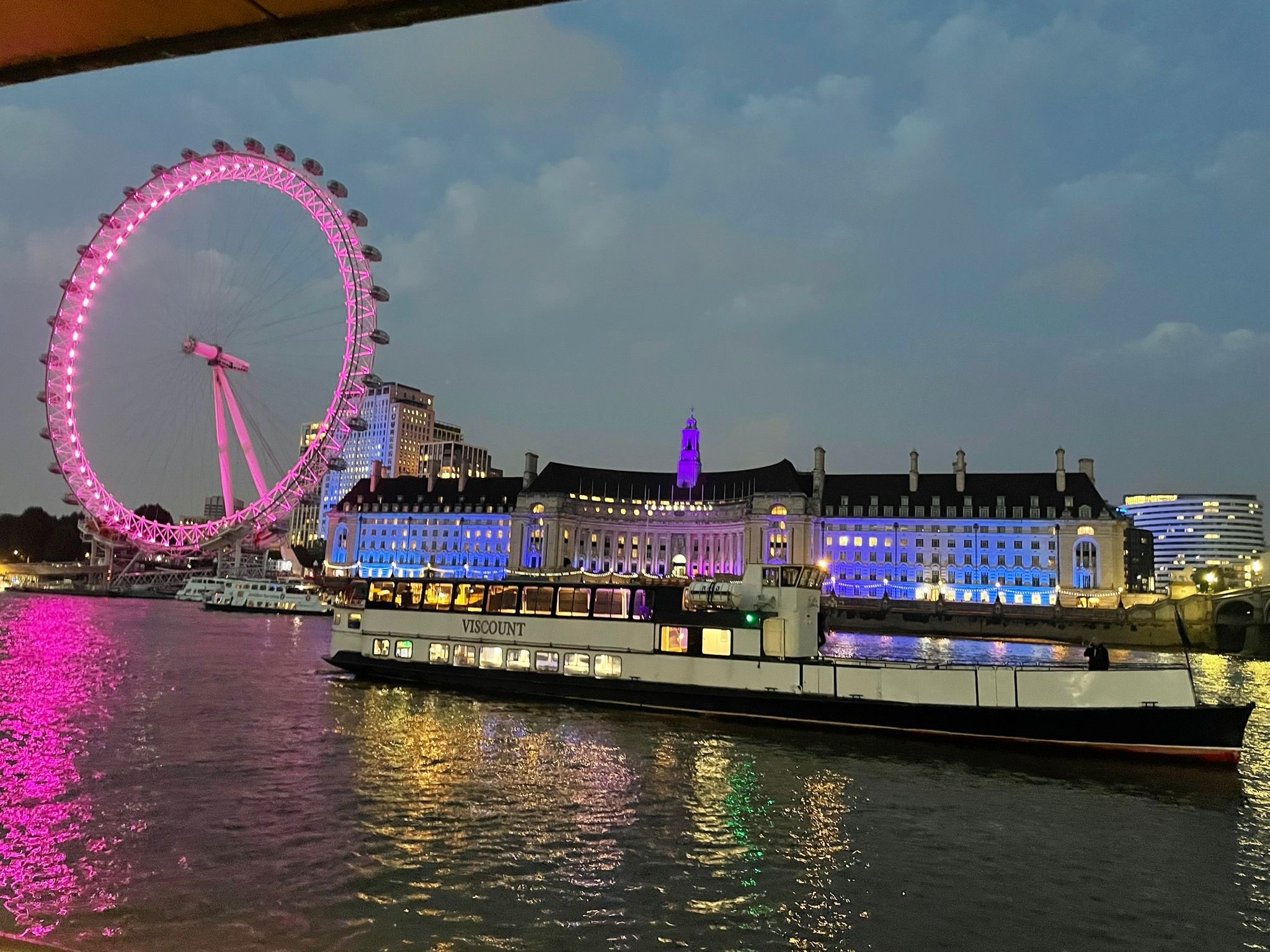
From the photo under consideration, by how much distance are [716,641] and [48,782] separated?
21.6 meters

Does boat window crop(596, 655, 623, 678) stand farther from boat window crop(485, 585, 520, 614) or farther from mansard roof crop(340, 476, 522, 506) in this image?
mansard roof crop(340, 476, 522, 506)

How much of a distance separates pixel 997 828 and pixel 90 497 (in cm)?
9420

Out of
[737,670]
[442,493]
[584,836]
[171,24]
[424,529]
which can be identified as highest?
[442,493]

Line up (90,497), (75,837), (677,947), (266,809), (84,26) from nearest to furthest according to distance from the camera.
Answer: (84,26) → (677,947) → (75,837) → (266,809) → (90,497)

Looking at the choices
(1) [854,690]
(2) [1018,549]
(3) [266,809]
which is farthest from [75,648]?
(2) [1018,549]

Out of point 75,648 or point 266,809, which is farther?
point 75,648

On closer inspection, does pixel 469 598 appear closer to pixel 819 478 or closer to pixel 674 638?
pixel 674 638

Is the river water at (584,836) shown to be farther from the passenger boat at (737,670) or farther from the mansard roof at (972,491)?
the mansard roof at (972,491)

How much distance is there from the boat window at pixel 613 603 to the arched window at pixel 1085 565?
118 meters

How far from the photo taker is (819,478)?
156 meters

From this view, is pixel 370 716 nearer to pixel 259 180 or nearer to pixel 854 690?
pixel 854 690

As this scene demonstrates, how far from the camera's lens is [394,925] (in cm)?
1331

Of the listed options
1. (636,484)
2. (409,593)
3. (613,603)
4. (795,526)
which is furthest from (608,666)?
(636,484)

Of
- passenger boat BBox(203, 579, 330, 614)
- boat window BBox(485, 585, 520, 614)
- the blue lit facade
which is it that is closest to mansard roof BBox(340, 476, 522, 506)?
the blue lit facade
